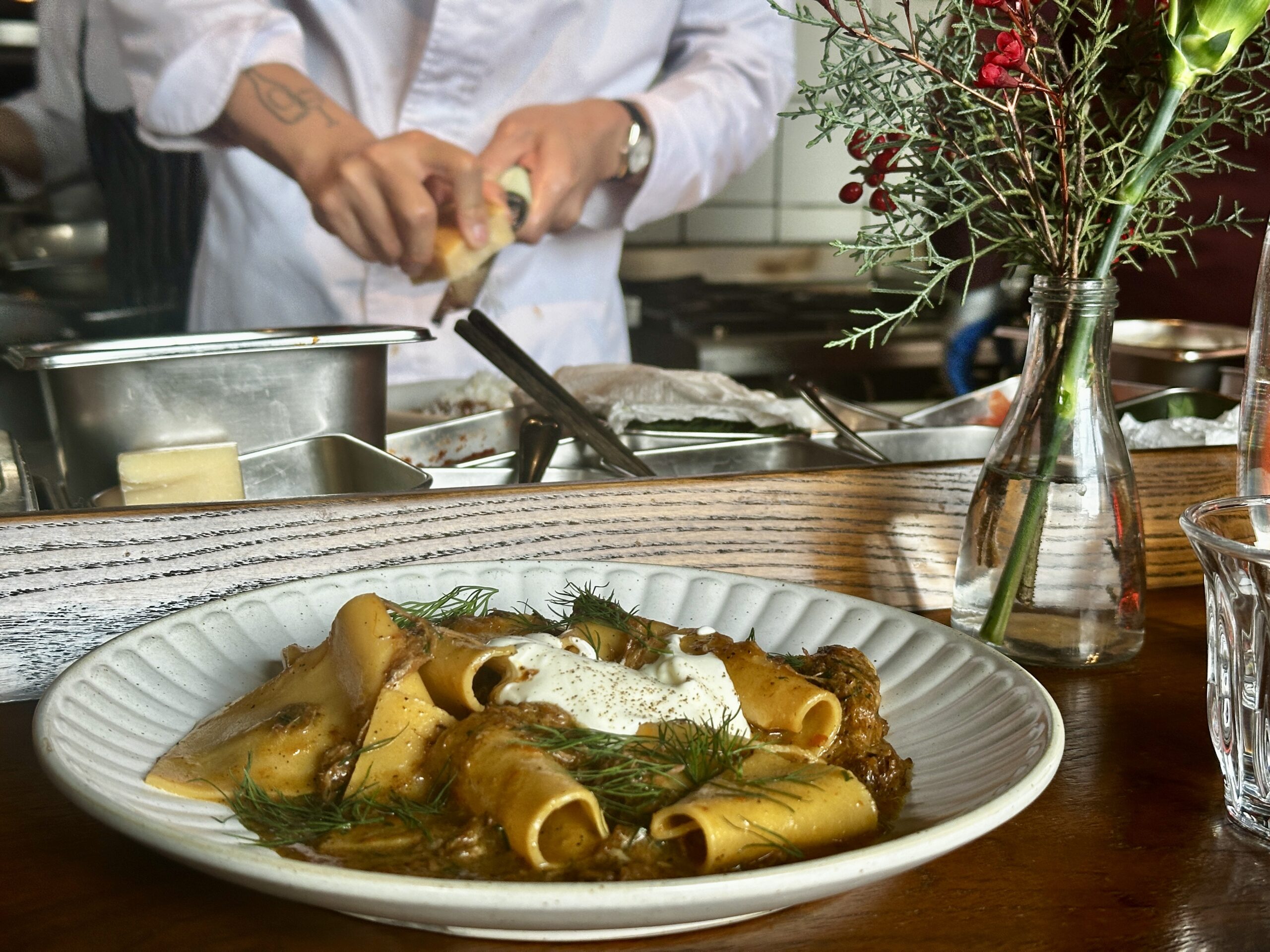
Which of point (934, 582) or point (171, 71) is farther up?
point (171, 71)

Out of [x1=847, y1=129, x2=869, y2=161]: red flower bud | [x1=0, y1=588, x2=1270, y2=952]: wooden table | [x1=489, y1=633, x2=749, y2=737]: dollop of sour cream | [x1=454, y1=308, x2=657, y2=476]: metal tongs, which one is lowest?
[x1=0, y1=588, x2=1270, y2=952]: wooden table

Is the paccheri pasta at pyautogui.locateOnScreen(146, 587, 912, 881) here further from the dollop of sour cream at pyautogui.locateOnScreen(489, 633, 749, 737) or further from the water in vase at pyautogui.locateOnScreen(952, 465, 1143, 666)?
the water in vase at pyautogui.locateOnScreen(952, 465, 1143, 666)

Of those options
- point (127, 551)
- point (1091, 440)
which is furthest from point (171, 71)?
point (1091, 440)

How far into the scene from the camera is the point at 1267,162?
9.27 feet

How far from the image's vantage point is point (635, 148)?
5.91 feet

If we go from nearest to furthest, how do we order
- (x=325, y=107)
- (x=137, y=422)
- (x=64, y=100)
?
(x=137, y=422) → (x=64, y=100) → (x=325, y=107)

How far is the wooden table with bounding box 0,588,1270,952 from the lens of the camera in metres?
0.45

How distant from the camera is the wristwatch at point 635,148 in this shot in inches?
70.0

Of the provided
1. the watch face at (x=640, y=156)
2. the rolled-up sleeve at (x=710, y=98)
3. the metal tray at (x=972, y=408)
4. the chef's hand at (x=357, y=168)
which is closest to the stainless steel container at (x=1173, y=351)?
the metal tray at (x=972, y=408)

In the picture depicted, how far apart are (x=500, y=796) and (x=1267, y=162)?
3.05 metres

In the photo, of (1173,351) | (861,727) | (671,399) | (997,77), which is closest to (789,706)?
(861,727)

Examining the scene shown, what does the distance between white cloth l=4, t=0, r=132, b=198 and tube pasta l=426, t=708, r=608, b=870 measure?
144 cm

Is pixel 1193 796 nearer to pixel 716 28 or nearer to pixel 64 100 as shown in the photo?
pixel 716 28

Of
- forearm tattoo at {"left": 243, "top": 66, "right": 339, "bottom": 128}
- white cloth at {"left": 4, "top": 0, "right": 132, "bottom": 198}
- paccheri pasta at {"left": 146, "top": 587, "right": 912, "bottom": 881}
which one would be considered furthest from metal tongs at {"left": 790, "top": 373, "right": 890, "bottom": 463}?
white cloth at {"left": 4, "top": 0, "right": 132, "bottom": 198}
